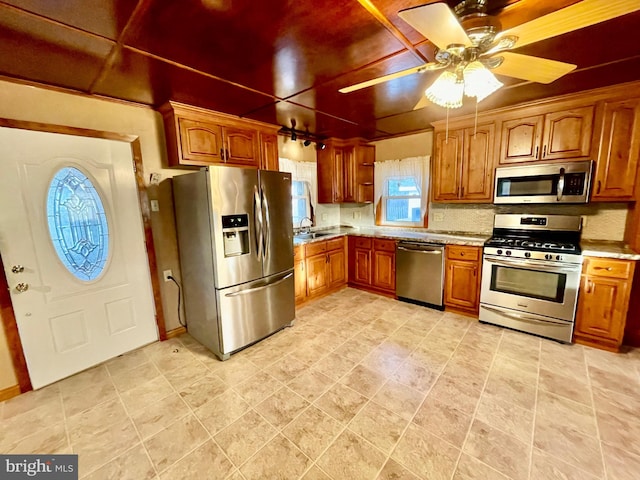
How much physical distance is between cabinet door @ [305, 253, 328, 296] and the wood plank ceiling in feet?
6.46

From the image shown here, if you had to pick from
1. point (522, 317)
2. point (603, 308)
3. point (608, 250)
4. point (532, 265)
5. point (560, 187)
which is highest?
point (560, 187)

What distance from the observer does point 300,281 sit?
363 cm

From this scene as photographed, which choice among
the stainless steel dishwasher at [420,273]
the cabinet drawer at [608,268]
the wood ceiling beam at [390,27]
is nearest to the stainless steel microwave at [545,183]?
the cabinet drawer at [608,268]

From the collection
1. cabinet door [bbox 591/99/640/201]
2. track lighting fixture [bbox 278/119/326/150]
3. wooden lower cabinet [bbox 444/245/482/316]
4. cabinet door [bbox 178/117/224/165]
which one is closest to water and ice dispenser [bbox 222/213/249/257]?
cabinet door [bbox 178/117/224/165]

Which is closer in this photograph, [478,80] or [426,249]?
→ [478,80]

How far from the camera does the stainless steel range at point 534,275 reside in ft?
8.57

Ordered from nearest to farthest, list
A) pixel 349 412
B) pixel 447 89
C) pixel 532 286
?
pixel 447 89 < pixel 349 412 < pixel 532 286

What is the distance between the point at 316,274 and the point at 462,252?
188cm

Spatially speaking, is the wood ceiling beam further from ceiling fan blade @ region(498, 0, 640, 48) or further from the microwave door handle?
the microwave door handle

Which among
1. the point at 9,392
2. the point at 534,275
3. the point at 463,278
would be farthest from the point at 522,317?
the point at 9,392

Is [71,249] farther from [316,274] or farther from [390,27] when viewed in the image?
[390,27]

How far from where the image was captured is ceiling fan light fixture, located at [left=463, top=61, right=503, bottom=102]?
4.78 ft

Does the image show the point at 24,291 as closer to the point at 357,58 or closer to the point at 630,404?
the point at 357,58

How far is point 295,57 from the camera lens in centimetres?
178
